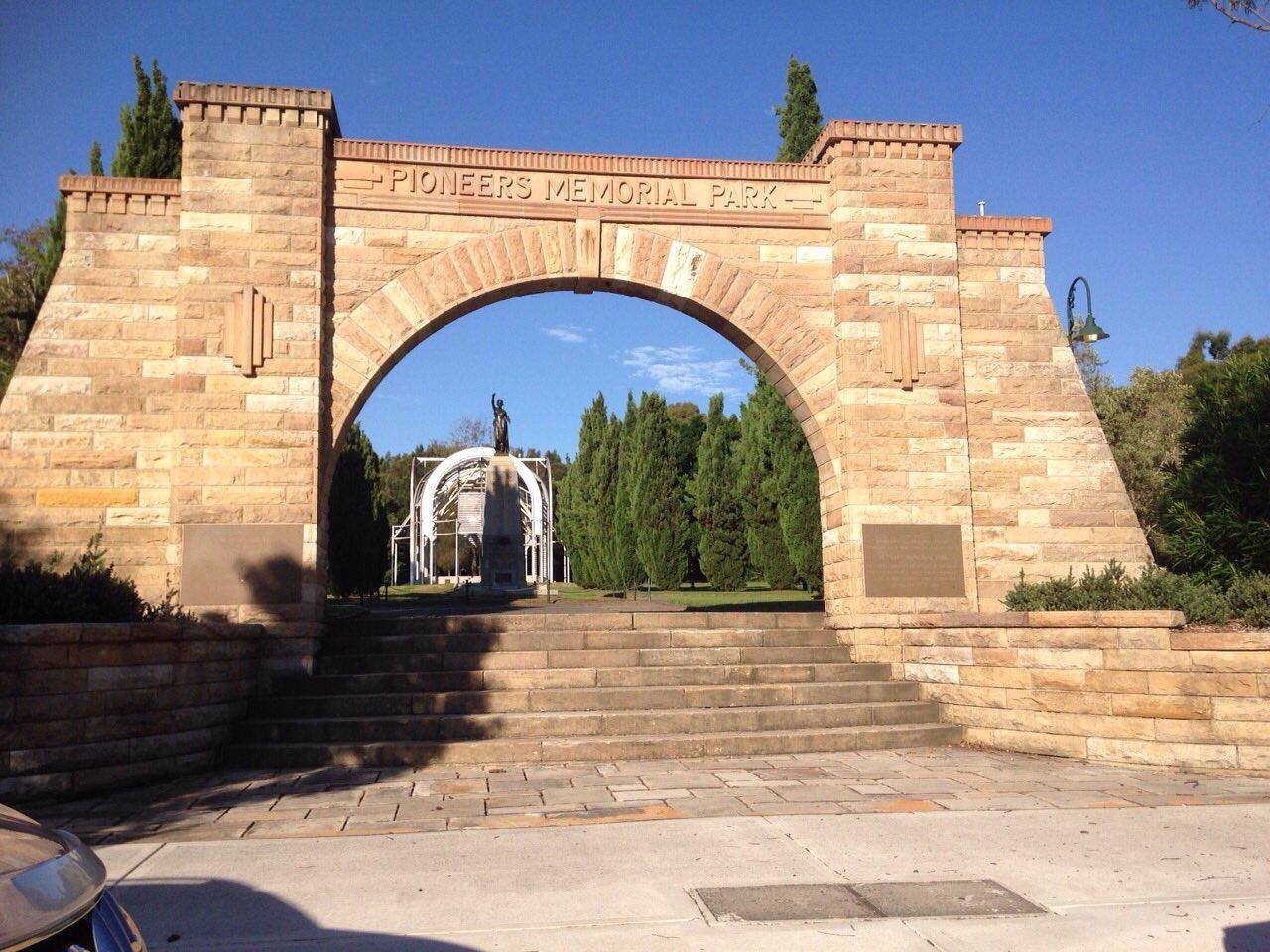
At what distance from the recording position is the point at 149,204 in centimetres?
1005

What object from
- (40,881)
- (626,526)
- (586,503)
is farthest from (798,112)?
(40,881)

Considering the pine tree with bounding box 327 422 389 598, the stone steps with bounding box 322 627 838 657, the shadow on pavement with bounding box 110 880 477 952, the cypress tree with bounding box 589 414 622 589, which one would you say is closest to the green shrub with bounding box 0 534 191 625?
the stone steps with bounding box 322 627 838 657

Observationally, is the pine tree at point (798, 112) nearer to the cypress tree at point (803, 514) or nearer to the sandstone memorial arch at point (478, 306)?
the cypress tree at point (803, 514)

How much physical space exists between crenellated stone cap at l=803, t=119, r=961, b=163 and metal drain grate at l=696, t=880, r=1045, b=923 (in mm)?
8706

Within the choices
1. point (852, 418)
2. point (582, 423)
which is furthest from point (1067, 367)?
point (582, 423)

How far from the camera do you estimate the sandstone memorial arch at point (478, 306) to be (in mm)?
9578

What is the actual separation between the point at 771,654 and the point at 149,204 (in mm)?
7966

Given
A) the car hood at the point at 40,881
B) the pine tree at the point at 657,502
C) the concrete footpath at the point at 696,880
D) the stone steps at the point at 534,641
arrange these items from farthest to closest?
the pine tree at the point at 657,502
the stone steps at the point at 534,641
the concrete footpath at the point at 696,880
the car hood at the point at 40,881

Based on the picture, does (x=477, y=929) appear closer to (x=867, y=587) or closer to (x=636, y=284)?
(x=867, y=587)

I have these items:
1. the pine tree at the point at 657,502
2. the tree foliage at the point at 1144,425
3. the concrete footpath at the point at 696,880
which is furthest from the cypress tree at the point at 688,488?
the concrete footpath at the point at 696,880

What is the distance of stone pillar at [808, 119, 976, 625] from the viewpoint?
407 inches

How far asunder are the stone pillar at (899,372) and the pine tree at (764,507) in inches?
444

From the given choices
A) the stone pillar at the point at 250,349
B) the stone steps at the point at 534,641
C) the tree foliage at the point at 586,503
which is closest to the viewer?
the stone pillar at the point at 250,349

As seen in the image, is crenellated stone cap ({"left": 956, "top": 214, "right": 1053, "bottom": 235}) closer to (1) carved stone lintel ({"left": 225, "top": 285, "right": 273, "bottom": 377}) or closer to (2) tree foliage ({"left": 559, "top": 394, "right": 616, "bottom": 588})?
(1) carved stone lintel ({"left": 225, "top": 285, "right": 273, "bottom": 377})
